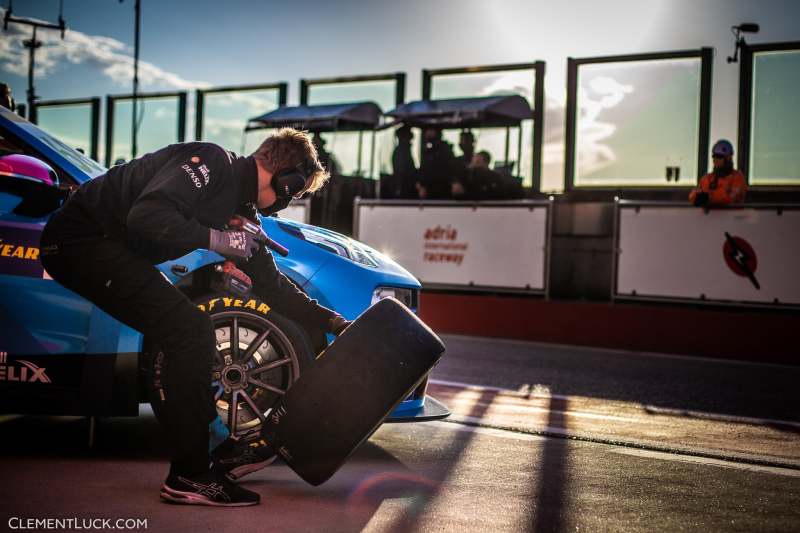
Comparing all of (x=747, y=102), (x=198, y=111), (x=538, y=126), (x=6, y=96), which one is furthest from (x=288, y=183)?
(x=198, y=111)

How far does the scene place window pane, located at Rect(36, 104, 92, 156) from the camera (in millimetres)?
23531

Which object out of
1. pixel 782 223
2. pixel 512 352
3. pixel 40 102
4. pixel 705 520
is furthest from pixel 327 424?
pixel 40 102

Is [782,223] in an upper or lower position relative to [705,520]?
upper

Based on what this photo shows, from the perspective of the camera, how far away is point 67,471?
494 cm

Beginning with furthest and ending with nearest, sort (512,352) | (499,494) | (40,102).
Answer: (40,102) → (512,352) → (499,494)

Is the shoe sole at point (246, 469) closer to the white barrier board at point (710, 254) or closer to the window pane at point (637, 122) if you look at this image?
the white barrier board at point (710, 254)

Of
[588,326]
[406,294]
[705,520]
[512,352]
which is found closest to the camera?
[705,520]

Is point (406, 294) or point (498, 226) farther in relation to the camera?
point (498, 226)

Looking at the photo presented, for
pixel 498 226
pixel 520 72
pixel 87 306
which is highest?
pixel 520 72

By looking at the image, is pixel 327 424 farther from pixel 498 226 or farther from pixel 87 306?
pixel 498 226

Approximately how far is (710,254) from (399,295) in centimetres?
742

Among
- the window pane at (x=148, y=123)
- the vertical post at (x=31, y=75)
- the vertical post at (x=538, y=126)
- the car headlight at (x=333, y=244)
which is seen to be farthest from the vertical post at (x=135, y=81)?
the car headlight at (x=333, y=244)

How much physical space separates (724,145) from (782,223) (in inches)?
67.1

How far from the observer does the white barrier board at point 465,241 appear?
13.3 m
